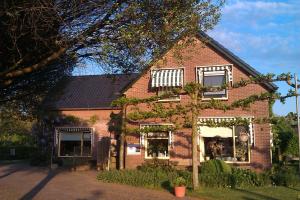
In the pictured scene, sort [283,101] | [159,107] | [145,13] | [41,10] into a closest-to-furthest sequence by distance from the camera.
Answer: [41,10] → [145,13] → [283,101] → [159,107]

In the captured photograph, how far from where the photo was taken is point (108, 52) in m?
10.6

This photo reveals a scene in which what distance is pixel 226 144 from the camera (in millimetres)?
24438

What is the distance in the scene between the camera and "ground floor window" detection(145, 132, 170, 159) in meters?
25.6

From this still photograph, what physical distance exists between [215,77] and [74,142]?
41.3 ft

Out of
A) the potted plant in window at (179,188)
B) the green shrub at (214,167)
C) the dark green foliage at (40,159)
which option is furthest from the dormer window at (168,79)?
the dark green foliage at (40,159)

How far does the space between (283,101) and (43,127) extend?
2050cm

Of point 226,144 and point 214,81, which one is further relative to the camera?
point 214,81

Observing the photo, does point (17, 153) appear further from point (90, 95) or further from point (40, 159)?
point (90, 95)

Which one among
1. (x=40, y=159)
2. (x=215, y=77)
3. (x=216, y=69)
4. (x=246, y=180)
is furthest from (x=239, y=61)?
(x=40, y=159)

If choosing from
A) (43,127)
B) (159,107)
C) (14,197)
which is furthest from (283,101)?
(43,127)

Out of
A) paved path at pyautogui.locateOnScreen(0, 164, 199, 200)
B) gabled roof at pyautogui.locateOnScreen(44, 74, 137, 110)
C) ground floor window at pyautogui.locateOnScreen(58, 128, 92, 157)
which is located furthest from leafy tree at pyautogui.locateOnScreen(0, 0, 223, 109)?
ground floor window at pyautogui.locateOnScreen(58, 128, 92, 157)

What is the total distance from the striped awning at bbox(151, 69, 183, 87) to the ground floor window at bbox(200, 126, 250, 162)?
10.1 feet

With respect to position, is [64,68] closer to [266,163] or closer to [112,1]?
[112,1]

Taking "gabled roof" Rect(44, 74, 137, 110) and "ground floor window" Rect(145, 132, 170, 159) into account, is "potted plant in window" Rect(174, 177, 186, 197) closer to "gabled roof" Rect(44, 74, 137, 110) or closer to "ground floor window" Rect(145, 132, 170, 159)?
"ground floor window" Rect(145, 132, 170, 159)
